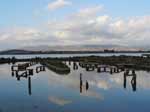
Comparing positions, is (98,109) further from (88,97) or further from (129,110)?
(88,97)

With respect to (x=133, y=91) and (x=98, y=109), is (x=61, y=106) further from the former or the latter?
(x=133, y=91)

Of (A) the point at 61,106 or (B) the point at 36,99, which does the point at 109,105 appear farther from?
(B) the point at 36,99

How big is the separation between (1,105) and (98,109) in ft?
28.7

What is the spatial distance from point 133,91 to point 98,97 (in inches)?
221

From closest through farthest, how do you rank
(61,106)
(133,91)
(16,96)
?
(61,106)
(16,96)
(133,91)

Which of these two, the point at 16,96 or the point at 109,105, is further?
the point at 16,96

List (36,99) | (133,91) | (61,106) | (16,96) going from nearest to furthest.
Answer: (61,106) < (36,99) < (16,96) < (133,91)

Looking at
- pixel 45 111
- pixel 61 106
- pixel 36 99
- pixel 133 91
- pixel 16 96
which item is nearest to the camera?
pixel 45 111

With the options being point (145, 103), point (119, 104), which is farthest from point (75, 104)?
point (145, 103)

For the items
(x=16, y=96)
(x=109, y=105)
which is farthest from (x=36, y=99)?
(x=109, y=105)

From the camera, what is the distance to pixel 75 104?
94.3 ft

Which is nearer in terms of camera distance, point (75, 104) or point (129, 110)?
point (129, 110)

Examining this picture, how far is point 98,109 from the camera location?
87.0ft

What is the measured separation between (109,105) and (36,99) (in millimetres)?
7793
